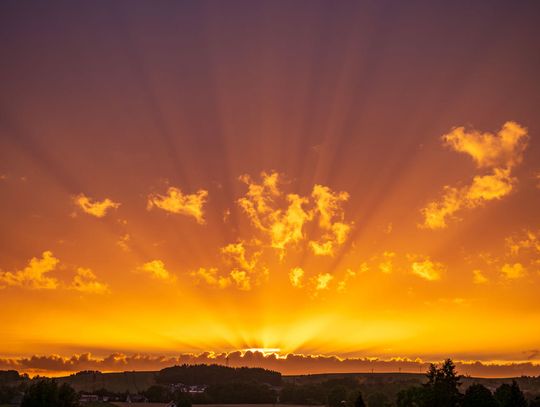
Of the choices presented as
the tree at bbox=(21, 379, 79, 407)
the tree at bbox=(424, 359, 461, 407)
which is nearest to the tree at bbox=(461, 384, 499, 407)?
the tree at bbox=(424, 359, 461, 407)

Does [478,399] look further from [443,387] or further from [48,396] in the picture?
[48,396]

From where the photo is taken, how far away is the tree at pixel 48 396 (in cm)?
12738

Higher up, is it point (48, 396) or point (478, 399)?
point (48, 396)

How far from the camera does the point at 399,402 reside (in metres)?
128

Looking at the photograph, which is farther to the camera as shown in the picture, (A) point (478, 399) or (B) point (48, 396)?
(B) point (48, 396)

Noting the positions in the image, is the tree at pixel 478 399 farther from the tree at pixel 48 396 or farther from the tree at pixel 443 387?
the tree at pixel 48 396

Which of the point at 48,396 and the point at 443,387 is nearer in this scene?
the point at 443,387

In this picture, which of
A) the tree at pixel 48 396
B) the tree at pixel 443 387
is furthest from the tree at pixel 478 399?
the tree at pixel 48 396

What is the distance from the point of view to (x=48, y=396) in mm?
128500

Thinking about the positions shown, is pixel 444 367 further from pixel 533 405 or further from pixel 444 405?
pixel 533 405

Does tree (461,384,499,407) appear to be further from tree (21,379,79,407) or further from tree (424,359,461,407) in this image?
tree (21,379,79,407)

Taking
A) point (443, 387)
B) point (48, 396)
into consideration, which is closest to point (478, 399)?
point (443, 387)

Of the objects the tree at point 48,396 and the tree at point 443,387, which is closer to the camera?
the tree at point 443,387

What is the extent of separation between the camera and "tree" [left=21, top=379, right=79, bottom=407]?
12738 cm
